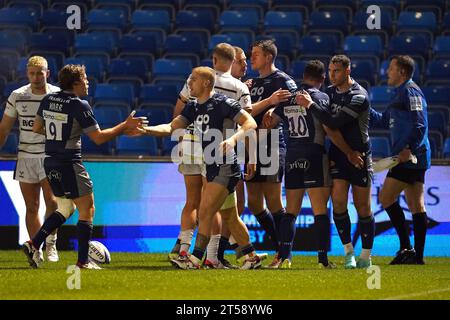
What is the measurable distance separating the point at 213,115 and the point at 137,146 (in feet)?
20.7

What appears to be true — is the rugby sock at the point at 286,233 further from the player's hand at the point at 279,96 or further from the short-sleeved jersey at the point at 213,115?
the player's hand at the point at 279,96

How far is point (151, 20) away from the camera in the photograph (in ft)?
68.3

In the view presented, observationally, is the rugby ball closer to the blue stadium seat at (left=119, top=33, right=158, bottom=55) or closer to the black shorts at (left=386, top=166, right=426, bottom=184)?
the black shorts at (left=386, top=166, right=426, bottom=184)

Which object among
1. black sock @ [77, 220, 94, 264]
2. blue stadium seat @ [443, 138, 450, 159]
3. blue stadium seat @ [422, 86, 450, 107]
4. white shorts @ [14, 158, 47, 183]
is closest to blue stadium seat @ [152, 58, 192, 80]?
blue stadium seat @ [422, 86, 450, 107]

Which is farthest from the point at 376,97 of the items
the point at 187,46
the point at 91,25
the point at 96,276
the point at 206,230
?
the point at 96,276

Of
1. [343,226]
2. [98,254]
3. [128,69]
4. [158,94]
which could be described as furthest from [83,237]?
[128,69]

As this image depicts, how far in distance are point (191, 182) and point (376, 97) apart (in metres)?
6.56

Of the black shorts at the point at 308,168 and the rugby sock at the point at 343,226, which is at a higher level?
the black shorts at the point at 308,168

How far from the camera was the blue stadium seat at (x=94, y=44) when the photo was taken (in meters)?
20.3

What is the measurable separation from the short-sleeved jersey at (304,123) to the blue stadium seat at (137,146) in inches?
224

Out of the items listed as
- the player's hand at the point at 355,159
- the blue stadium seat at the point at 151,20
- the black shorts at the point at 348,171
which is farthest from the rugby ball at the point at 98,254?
the blue stadium seat at the point at 151,20

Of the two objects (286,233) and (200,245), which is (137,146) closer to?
(286,233)

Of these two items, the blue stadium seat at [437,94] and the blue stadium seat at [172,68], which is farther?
the blue stadium seat at [172,68]
